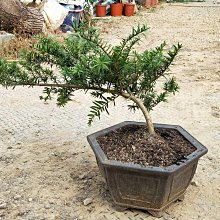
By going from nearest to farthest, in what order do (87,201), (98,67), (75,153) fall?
(98,67)
(87,201)
(75,153)

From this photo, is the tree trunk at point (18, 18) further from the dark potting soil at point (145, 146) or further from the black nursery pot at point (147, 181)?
the black nursery pot at point (147, 181)

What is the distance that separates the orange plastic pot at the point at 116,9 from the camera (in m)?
9.59

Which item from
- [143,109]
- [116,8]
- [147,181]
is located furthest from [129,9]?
[147,181]

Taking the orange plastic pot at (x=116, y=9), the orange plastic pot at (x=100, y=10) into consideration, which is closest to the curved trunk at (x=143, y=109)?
the orange plastic pot at (x=100, y=10)

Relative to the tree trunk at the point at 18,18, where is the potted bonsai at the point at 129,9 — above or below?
below

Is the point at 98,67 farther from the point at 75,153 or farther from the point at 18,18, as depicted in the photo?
the point at 18,18

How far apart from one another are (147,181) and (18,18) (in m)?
4.88

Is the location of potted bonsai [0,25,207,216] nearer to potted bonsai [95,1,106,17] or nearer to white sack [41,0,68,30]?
white sack [41,0,68,30]

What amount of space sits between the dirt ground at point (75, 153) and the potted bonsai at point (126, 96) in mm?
212

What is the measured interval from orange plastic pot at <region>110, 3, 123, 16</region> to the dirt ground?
15.4 ft

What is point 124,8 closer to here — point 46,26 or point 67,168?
point 46,26

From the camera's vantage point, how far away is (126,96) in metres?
2.14

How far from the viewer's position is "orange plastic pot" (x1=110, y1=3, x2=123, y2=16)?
9.59 metres

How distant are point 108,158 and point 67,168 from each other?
2.16ft
